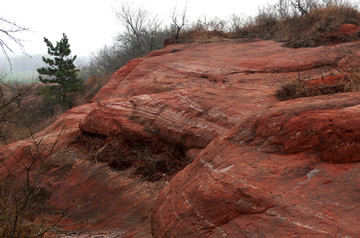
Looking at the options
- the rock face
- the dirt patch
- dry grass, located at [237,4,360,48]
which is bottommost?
the dirt patch

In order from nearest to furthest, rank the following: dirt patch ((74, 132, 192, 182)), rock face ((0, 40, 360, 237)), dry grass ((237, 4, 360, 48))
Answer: rock face ((0, 40, 360, 237))
dirt patch ((74, 132, 192, 182))
dry grass ((237, 4, 360, 48))

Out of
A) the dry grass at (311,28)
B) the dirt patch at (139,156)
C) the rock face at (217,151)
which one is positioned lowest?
the dirt patch at (139,156)

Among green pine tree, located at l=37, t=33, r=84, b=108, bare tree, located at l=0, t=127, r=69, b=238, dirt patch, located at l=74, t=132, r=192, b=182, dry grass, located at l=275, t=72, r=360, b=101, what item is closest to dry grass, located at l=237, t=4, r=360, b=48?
dry grass, located at l=275, t=72, r=360, b=101

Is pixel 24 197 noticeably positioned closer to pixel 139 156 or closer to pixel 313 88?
pixel 139 156

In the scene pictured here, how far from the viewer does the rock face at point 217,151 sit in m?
2.38

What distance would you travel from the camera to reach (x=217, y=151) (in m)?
3.44

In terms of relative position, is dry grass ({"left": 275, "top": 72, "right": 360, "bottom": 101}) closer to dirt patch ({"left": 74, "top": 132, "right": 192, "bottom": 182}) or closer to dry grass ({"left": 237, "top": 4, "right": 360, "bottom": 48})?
dirt patch ({"left": 74, "top": 132, "right": 192, "bottom": 182})

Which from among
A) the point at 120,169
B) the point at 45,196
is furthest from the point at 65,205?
the point at 120,169

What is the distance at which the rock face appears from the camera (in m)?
2.38

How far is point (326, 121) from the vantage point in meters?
2.74

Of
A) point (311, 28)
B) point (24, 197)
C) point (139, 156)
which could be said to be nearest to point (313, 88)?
point (139, 156)

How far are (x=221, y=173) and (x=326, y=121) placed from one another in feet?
3.85

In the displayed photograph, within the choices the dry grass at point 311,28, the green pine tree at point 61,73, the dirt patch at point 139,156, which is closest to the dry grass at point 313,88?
the dirt patch at point 139,156

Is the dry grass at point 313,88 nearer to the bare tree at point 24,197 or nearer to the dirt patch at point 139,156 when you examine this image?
the dirt patch at point 139,156
